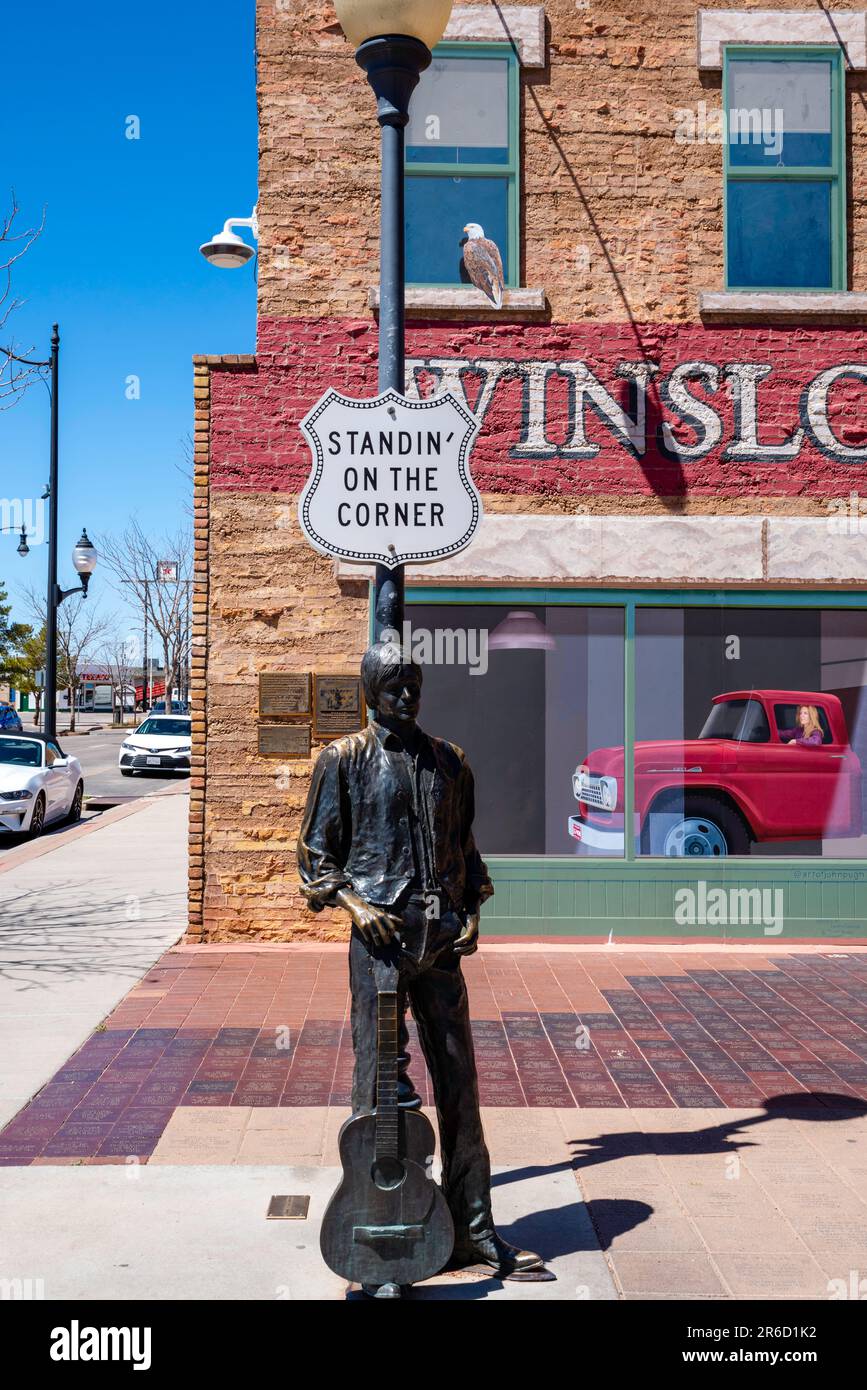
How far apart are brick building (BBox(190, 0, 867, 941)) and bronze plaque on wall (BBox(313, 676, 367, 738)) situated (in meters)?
0.14

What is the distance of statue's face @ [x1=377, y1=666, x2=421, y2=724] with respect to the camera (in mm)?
3961

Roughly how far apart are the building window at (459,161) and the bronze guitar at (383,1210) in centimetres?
727

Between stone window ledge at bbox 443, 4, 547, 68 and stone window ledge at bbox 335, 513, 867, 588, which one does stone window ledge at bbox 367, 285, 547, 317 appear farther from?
stone window ledge at bbox 443, 4, 547, 68

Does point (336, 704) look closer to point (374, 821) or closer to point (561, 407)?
point (561, 407)

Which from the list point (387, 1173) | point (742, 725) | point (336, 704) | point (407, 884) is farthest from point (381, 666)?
point (742, 725)

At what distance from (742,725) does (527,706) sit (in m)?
1.69

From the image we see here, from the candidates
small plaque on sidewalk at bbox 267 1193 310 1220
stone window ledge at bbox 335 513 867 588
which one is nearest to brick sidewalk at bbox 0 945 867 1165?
small plaque on sidewalk at bbox 267 1193 310 1220

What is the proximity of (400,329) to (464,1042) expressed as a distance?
2.53 m

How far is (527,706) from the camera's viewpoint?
9.84 metres

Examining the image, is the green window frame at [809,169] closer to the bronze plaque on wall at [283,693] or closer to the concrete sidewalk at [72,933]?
the bronze plaque on wall at [283,693]

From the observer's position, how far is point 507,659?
972 cm

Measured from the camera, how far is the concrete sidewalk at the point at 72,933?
22.6ft

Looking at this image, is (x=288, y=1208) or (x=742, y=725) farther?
(x=742, y=725)
